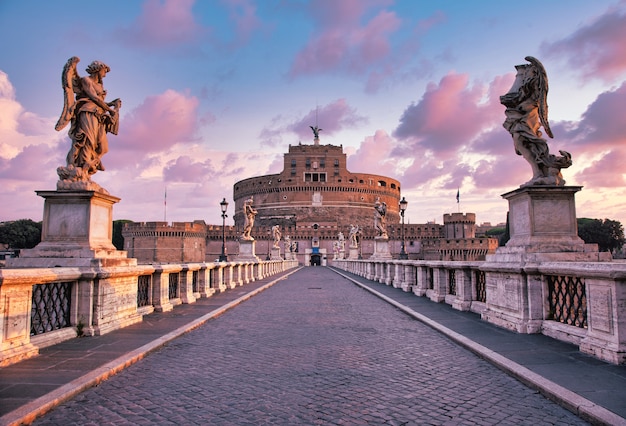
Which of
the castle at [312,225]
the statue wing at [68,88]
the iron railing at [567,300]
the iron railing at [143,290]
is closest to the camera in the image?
the iron railing at [567,300]

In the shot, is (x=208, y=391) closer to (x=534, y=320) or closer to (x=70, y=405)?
(x=70, y=405)

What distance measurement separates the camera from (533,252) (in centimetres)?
699

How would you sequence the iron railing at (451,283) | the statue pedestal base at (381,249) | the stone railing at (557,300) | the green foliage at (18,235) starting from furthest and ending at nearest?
1. the green foliage at (18,235)
2. the statue pedestal base at (381,249)
3. the iron railing at (451,283)
4. the stone railing at (557,300)

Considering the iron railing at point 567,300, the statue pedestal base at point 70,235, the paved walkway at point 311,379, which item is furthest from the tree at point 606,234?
the statue pedestal base at point 70,235

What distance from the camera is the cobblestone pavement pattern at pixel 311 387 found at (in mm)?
3656

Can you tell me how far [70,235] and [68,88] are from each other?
234 centimetres

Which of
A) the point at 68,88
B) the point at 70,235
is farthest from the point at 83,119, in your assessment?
the point at 70,235

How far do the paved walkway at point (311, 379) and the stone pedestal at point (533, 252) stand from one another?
40 cm

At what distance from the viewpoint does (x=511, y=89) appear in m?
8.02

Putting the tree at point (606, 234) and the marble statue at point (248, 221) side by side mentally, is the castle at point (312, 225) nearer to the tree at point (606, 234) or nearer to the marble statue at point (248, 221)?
the tree at point (606, 234)

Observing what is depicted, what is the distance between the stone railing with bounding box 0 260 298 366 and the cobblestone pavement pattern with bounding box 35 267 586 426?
3.88ft

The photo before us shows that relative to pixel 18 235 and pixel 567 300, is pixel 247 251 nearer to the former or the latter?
pixel 567 300

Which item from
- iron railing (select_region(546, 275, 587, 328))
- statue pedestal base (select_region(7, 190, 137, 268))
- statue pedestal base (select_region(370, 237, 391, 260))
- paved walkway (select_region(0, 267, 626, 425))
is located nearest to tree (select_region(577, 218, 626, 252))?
statue pedestal base (select_region(370, 237, 391, 260))

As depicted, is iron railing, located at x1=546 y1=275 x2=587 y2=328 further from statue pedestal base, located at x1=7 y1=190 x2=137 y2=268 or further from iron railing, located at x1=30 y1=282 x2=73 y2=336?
iron railing, located at x1=30 y1=282 x2=73 y2=336
